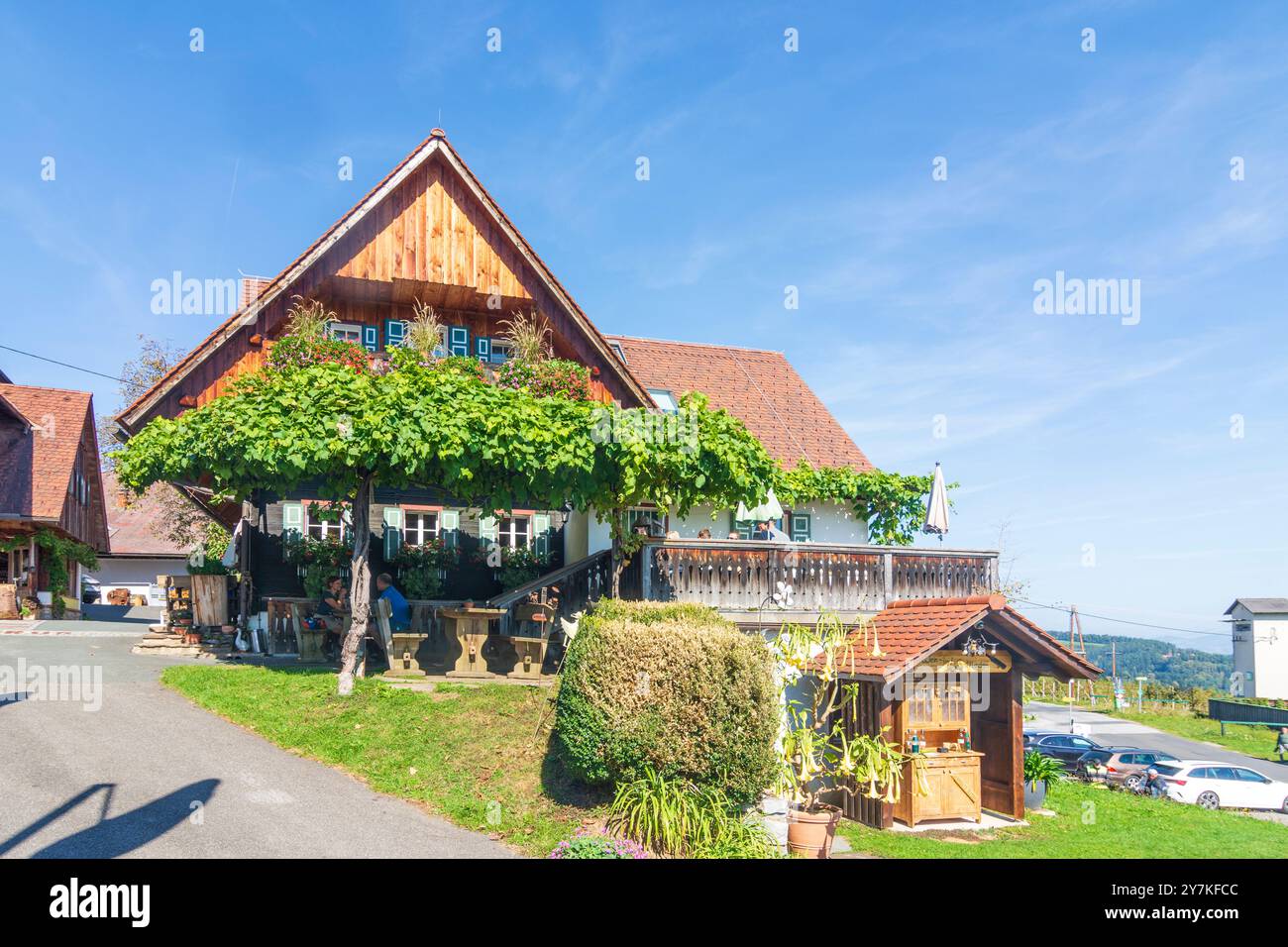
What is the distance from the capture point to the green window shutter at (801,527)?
76.4 ft

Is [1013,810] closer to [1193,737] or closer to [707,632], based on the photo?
[707,632]

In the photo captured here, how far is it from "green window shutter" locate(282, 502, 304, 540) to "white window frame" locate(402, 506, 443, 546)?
6.83ft

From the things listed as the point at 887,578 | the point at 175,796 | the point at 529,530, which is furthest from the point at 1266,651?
the point at 175,796

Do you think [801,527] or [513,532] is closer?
[513,532]

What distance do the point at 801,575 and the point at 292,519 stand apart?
34.4 feet

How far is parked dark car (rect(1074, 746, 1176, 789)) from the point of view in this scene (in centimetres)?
2697

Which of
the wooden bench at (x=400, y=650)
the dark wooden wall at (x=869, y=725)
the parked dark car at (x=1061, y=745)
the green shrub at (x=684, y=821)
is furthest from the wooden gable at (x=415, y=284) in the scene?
the parked dark car at (x=1061, y=745)

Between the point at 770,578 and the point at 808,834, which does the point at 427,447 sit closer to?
the point at 770,578

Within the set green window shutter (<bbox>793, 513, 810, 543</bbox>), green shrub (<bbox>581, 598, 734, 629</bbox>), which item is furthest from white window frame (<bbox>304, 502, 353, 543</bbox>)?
green window shutter (<bbox>793, 513, 810, 543</bbox>)

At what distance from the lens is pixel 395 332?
2022 centimetres

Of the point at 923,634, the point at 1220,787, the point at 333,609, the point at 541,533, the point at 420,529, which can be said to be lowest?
the point at 1220,787

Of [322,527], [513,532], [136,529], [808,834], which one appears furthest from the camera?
[136,529]
